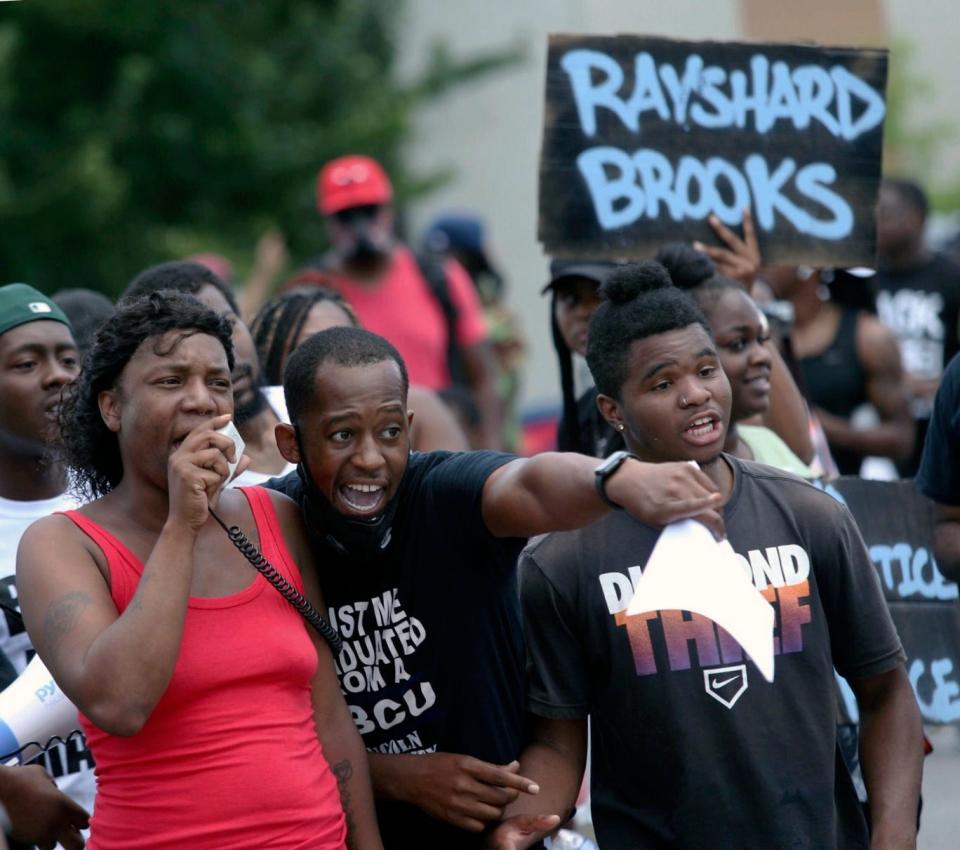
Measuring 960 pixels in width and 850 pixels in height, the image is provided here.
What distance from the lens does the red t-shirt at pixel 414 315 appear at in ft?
28.1

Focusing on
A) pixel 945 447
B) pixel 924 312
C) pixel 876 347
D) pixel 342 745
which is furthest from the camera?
pixel 924 312

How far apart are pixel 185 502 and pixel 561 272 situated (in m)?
2.60

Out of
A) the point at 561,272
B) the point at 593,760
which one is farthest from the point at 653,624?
the point at 561,272

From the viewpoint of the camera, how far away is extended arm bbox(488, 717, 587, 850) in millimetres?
3908

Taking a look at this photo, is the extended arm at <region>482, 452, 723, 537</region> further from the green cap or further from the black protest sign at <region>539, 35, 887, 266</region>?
the black protest sign at <region>539, 35, 887, 266</region>

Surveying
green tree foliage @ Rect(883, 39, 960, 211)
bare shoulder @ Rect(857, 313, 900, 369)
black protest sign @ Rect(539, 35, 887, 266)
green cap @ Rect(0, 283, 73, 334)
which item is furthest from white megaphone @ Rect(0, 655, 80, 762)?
green tree foliage @ Rect(883, 39, 960, 211)

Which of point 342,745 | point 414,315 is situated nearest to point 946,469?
point 342,745

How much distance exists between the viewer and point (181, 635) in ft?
11.4

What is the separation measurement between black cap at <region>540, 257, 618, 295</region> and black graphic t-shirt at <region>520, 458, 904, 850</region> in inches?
71.6

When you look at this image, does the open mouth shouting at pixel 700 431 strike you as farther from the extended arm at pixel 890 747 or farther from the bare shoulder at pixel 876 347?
the bare shoulder at pixel 876 347

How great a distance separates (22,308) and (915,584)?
112 inches

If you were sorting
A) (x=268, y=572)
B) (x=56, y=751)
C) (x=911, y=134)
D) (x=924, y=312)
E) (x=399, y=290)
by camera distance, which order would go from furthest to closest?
(x=911, y=134) < (x=924, y=312) < (x=399, y=290) < (x=56, y=751) < (x=268, y=572)

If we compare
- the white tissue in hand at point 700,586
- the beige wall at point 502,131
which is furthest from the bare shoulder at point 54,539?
the beige wall at point 502,131

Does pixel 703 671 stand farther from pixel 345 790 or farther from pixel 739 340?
pixel 739 340
